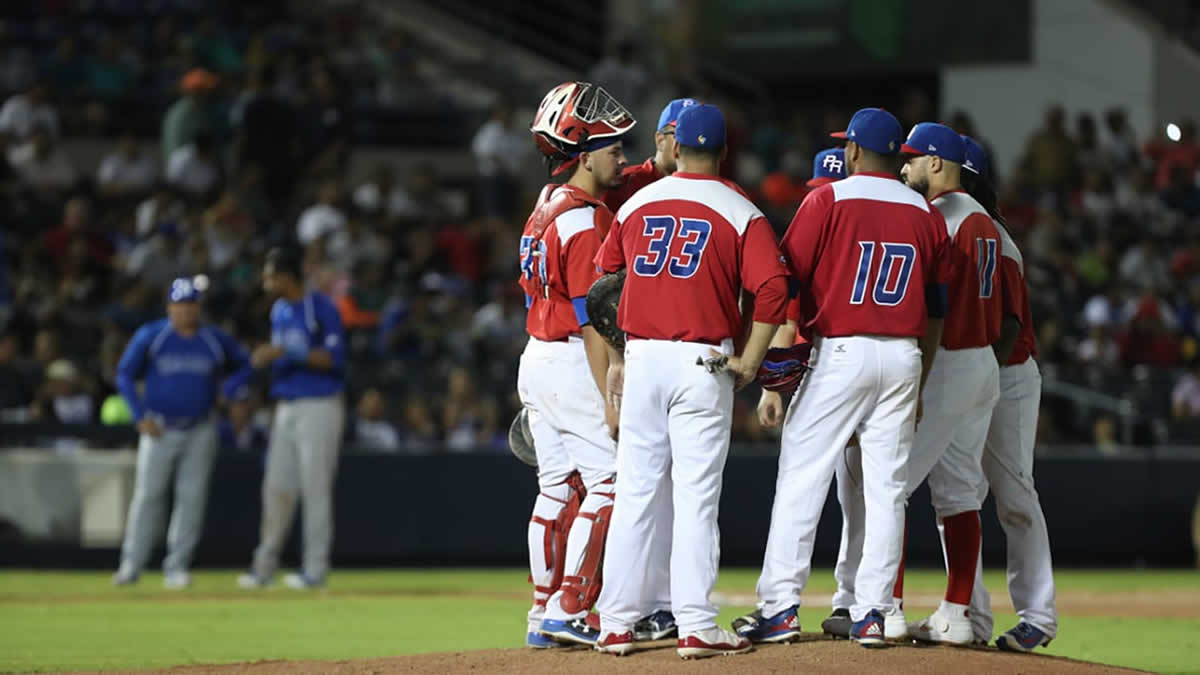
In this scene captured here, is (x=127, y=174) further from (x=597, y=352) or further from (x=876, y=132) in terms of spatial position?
(x=876, y=132)

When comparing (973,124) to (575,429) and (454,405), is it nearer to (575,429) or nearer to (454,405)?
(454,405)

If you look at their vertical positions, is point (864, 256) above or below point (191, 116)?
below

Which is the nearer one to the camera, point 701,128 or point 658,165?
point 701,128

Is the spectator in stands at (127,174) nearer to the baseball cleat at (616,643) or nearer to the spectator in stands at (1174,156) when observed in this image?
the spectator in stands at (1174,156)

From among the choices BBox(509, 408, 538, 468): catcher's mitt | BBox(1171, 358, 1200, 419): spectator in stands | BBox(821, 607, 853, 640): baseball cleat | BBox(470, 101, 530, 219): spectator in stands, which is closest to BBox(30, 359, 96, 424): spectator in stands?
BBox(470, 101, 530, 219): spectator in stands

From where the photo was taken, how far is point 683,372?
6.91m

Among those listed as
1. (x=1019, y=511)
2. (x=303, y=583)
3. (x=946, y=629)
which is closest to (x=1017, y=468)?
(x=1019, y=511)

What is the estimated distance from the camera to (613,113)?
25.0 ft

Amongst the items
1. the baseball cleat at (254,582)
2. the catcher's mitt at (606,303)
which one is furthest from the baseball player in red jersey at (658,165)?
the baseball cleat at (254,582)

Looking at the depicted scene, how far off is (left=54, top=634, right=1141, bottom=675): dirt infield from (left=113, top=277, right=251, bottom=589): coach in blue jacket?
6.06 m

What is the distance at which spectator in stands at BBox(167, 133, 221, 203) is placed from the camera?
19344mm

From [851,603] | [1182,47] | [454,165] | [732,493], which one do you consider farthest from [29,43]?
[851,603]

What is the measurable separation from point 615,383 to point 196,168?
13287mm

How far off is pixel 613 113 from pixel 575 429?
1.48m
